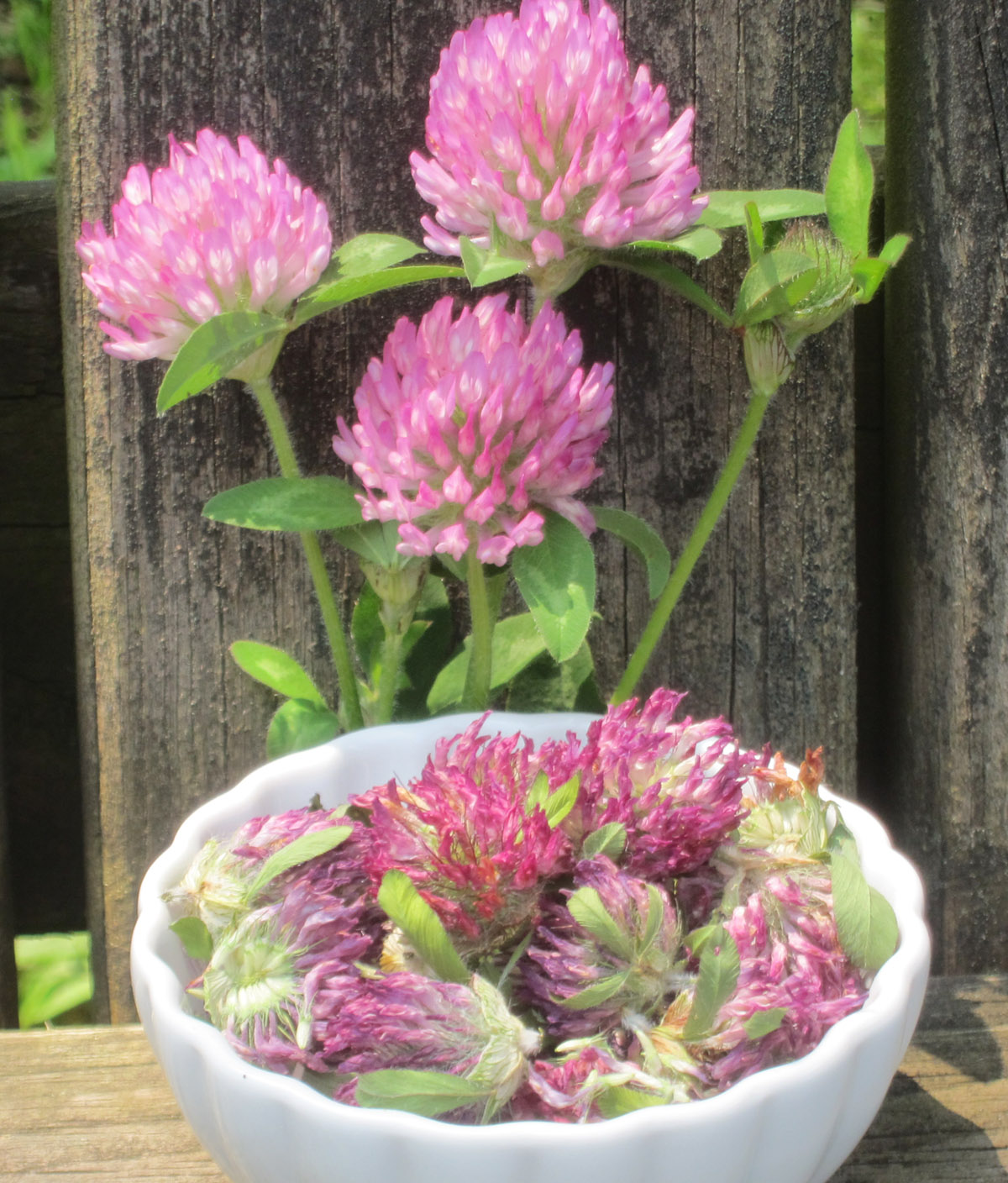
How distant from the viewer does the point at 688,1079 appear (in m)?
0.47

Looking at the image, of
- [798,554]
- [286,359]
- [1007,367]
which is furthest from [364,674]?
[1007,367]

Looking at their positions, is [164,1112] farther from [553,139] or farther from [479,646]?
[553,139]

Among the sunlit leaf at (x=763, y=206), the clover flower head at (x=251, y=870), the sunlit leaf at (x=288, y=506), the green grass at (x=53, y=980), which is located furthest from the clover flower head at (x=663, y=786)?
the green grass at (x=53, y=980)

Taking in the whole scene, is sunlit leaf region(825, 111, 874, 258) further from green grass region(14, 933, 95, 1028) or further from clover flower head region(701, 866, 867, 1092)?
green grass region(14, 933, 95, 1028)

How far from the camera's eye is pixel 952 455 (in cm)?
83

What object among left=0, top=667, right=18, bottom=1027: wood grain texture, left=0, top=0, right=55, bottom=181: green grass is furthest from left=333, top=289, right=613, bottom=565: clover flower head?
left=0, top=0, right=55, bottom=181: green grass

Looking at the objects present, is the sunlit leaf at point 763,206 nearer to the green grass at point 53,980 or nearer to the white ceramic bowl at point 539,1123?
the white ceramic bowl at point 539,1123

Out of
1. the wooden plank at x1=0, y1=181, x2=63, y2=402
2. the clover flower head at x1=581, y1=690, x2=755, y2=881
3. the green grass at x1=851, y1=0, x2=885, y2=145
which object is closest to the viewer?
the clover flower head at x1=581, y1=690, x2=755, y2=881

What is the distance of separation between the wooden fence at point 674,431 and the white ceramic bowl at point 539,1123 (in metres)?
0.32

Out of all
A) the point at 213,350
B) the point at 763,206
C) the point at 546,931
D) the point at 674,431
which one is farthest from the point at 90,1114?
the point at 763,206

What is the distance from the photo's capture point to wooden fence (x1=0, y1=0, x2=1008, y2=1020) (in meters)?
0.80

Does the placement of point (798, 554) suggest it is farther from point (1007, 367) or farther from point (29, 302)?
point (29, 302)

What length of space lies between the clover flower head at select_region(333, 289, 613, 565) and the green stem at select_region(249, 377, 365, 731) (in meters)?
0.09

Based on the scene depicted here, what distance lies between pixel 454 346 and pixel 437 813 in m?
0.26
